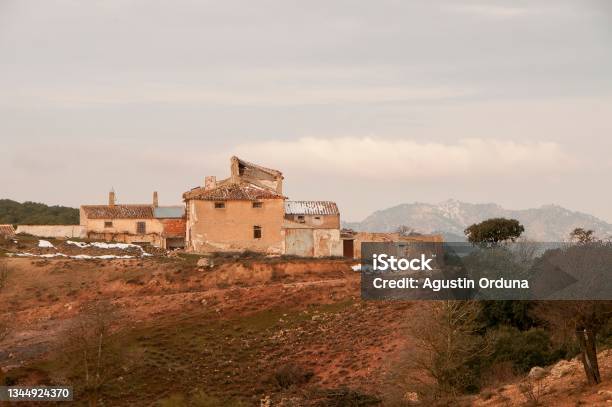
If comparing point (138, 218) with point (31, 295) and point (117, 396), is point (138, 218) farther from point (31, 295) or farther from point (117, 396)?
point (117, 396)

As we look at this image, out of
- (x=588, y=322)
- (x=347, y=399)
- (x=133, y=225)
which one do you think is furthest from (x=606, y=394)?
(x=133, y=225)

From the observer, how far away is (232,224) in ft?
225

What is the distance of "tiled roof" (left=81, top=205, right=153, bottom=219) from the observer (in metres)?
76.6

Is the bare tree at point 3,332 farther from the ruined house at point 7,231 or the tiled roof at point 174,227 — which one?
the tiled roof at point 174,227

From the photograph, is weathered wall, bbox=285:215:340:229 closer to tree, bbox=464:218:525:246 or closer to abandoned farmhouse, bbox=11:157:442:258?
abandoned farmhouse, bbox=11:157:442:258

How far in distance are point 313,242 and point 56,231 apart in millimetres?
22486

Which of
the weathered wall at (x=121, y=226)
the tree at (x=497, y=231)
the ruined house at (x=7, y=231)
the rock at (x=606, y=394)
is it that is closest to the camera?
the rock at (x=606, y=394)

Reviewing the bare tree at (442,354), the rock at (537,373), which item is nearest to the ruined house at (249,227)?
the bare tree at (442,354)

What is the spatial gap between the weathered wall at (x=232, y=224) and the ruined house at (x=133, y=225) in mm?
6399

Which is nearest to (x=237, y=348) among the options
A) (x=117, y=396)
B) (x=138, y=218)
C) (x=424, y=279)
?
(x=117, y=396)

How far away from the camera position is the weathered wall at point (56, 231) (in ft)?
254

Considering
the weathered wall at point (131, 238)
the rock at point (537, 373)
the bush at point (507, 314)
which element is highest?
the weathered wall at point (131, 238)

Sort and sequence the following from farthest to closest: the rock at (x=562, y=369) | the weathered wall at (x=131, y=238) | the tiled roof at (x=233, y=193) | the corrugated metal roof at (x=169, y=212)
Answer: the corrugated metal roof at (x=169, y=212)
the weathered wall at (x=131, y=238)
the tiled roof at (x=233, y=193)
the rock at (x=562, y=369)

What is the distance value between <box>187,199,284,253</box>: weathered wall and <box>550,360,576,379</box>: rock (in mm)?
33211
